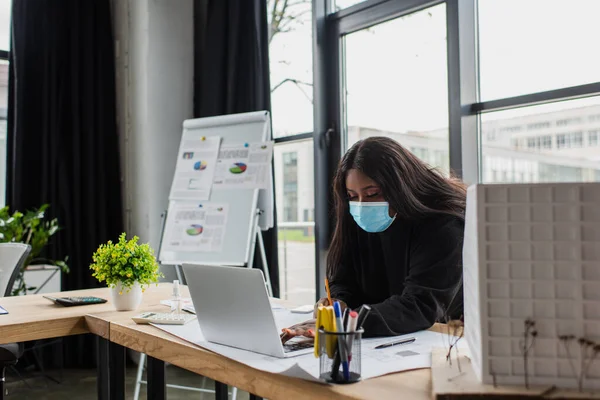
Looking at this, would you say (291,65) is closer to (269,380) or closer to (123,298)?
(123,298)

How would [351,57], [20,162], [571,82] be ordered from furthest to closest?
[20,162] < [351,57] < [571,82]

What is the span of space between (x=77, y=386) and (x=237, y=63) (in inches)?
83.2

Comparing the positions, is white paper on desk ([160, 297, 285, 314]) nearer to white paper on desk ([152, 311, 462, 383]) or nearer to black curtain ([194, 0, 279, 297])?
white paper on desk ([152, 311, 462, 383])

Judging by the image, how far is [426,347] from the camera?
1.31 meters

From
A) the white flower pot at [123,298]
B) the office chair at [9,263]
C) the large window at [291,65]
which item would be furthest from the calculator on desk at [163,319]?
the large window at [291,65]

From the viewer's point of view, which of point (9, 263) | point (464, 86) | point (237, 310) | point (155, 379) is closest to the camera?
point (237, 310)

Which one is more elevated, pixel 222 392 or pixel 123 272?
pixel 123 272

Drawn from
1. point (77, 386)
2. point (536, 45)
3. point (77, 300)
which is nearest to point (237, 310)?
point (77, 300)

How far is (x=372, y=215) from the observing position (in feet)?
5.71

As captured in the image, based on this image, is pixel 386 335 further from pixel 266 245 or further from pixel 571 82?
pixel 266 245

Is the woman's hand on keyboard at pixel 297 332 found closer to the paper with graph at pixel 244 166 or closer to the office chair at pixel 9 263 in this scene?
the office chair at pixel 9 263

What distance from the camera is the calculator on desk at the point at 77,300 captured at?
6.64ft

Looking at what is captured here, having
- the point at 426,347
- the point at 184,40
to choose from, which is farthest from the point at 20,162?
the point at 426,347

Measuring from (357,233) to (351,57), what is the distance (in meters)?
1.75
